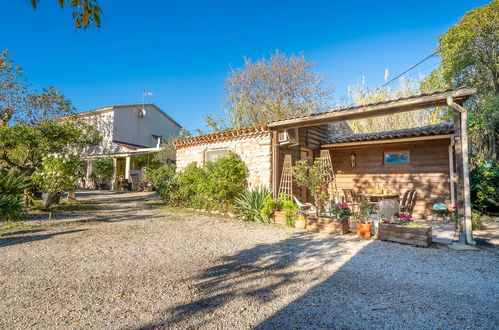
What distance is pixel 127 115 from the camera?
22344mm

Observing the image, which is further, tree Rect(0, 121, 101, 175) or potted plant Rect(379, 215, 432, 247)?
tree Rect(0, 121, 101, 175)

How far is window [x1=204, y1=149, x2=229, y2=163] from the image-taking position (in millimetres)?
9993

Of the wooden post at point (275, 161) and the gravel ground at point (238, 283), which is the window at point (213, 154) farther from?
the gravel ground at point (238, 283)

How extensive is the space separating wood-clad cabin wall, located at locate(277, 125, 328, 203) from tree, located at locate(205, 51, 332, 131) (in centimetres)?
792

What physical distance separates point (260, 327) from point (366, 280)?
5.97 feet

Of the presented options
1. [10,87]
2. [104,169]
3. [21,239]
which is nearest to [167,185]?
[21,239]

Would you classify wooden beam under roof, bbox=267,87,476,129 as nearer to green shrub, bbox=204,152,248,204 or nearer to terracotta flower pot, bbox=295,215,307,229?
terracotta flower pot, bbox=295,215,307,229

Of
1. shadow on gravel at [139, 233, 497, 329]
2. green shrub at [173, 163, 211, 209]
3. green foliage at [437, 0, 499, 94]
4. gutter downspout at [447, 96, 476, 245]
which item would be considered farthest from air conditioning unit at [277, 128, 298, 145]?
green foliage at [437, 0, 499, 94]

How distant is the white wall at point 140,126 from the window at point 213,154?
46.9 feet

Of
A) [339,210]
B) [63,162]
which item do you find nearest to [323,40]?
[339,210]

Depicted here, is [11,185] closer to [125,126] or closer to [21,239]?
[21,239]

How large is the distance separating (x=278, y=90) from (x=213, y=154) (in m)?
10.2

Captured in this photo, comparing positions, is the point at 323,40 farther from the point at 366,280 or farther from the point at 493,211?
the point at 366,280

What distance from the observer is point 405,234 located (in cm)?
516
